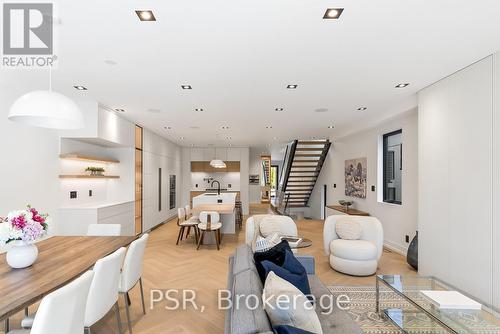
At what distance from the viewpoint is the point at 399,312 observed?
2570 millimetres

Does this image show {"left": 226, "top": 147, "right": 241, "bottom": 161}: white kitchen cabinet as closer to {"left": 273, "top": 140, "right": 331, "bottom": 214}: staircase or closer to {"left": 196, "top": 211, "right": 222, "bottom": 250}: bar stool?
{"left": 273, "top": 140, "right": 331, "bottom": 214}: staircase

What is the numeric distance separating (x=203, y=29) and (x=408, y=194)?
178 inches

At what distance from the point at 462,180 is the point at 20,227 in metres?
4.48

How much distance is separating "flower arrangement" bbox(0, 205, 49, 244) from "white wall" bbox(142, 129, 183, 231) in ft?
14.4

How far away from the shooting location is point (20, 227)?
1930mm

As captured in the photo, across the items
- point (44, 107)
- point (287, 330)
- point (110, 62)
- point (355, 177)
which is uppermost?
point (110, 62)

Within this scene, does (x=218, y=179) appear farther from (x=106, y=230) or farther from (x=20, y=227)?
(x=20, y=227)

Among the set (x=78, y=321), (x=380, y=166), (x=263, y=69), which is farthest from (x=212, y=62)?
(x=380, y=166)

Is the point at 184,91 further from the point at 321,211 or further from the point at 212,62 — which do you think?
the point at 321,211

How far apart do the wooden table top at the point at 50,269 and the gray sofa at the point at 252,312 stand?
1201 mm

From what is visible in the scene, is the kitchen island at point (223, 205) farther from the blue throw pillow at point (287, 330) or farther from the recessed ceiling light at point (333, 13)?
the blue throw pillow at point (287, 330)

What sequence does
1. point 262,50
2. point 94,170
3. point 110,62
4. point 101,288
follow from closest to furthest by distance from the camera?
point 101,288 → point 262,50 → point 110,62 → point 94,170

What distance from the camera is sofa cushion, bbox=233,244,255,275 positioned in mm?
1940

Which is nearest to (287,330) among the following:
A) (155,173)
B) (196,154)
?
(155,173)
